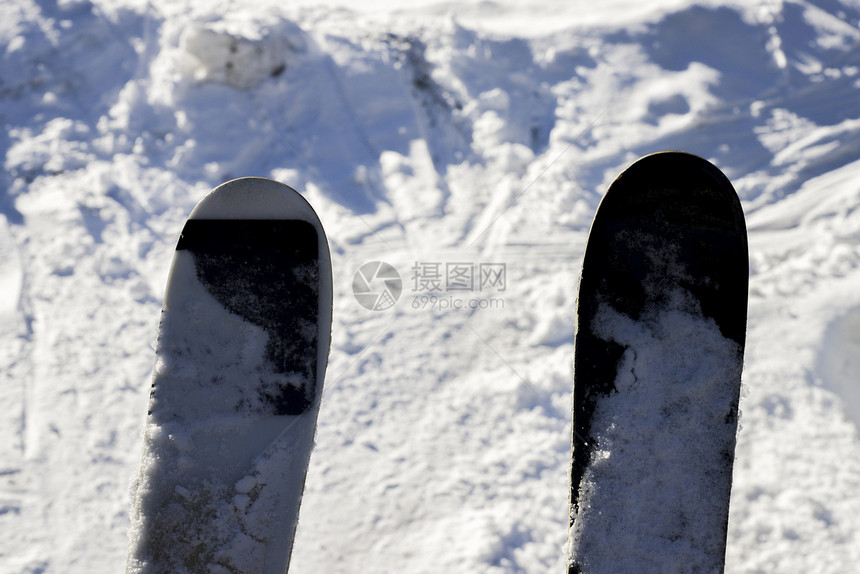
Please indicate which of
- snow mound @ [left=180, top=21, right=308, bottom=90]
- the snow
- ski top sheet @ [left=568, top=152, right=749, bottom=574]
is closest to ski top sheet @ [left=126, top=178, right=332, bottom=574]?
the snow

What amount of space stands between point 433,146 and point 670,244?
135 cm

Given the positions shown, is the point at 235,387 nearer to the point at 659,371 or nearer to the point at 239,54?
the point at 659,371

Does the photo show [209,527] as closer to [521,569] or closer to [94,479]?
[94,479]

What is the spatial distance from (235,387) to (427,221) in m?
1.11

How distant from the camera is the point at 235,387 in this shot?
4.70 ft

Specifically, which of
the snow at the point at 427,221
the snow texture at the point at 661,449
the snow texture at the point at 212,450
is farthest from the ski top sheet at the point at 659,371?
the snow texture at the point at 212,450

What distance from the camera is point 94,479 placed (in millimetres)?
1692

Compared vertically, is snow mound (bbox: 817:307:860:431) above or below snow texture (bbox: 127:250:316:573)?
below

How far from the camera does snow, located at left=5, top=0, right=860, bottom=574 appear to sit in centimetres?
161

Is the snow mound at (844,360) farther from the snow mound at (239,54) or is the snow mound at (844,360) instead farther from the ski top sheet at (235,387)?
the snow mound at (239,54)

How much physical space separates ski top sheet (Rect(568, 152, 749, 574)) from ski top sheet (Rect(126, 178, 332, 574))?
66 cm

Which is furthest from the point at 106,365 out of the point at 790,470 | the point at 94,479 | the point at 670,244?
the point at 790,470

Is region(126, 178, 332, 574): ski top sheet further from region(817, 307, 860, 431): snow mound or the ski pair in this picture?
region(817, 307, 860, 431): snow mound

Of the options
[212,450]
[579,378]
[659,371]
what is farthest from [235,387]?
[659,371]
